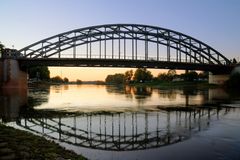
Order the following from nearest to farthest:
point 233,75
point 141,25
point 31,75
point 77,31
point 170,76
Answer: point 77,31, point 141,25, point 233,75, point 31,75, point 170,76

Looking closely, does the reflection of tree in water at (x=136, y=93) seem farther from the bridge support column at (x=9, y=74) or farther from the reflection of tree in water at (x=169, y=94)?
the bridge support column at (x=9, y=74)

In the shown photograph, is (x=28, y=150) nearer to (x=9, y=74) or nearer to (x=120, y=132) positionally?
(x=120, y=132)

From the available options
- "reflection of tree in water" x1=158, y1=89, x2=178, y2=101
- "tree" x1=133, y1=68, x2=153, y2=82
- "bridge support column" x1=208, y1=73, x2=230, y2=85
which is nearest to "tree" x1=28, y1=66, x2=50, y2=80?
"tree" x1=133, y1=68, x2=153, y2=82

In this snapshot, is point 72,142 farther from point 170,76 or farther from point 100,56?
point 170,76

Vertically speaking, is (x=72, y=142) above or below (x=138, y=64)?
below

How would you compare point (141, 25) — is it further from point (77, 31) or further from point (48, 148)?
point (48, 148)

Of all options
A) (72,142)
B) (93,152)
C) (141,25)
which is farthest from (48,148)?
(141,25)

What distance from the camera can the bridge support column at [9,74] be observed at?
73.4m

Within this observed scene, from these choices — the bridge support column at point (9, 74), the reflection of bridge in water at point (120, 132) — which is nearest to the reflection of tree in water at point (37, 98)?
the bridge support column at point (9, 74)

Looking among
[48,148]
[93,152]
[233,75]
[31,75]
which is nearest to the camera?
[48,148]

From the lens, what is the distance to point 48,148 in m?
11.4

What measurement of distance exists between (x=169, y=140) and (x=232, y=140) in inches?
113

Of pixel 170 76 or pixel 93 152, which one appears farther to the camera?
pixel 170 76

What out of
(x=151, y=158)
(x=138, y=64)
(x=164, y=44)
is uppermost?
(x=164, y=44)
